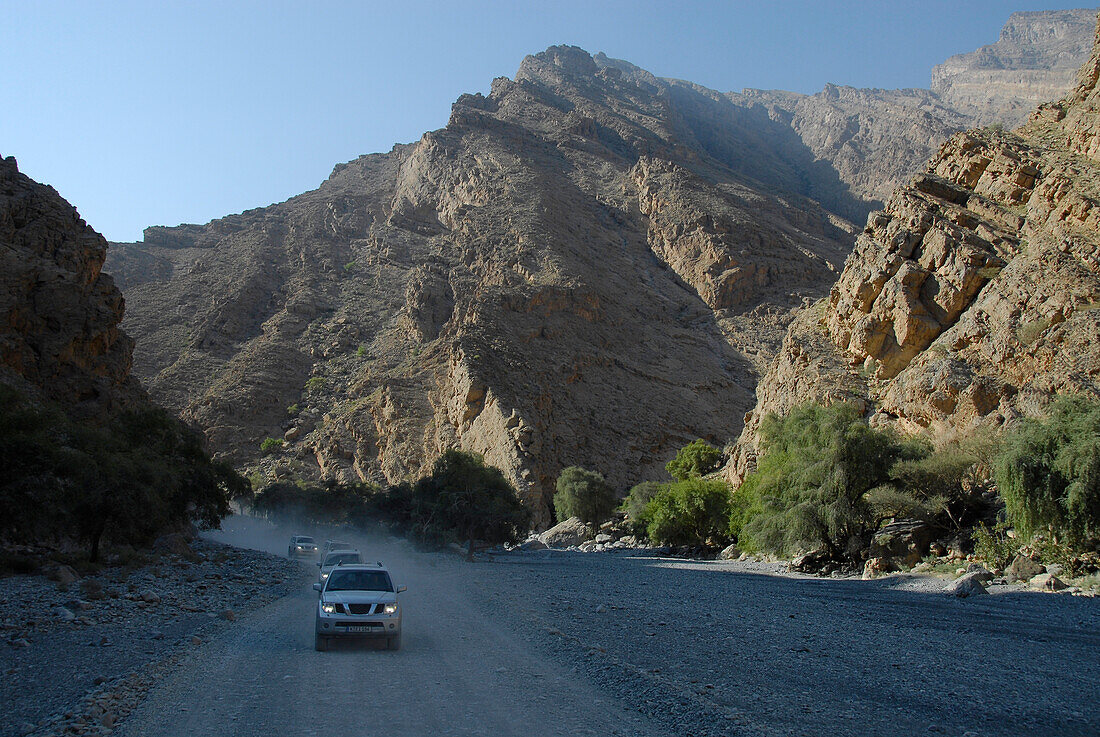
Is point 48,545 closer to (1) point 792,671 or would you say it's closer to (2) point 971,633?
(1) point 792,671

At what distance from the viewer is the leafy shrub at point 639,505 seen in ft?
166

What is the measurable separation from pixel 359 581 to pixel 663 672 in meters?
5.13

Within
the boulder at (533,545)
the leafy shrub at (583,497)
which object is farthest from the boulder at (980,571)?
the leafy shrub at (583,497)

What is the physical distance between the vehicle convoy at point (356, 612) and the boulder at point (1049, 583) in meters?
Result: 15.5

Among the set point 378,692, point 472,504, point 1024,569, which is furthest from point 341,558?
point 472,504

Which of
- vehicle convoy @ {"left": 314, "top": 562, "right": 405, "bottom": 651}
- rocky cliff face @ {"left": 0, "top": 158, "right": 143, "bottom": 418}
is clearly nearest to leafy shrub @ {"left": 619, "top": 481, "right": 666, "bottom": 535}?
rocky cliff face @ {"left": 0, "top": 158, "right": 143, "bottom": 418}

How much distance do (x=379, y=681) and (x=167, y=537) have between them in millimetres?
25024

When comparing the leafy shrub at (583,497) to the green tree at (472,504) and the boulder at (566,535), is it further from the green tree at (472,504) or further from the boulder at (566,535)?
the green tree at (472,504)

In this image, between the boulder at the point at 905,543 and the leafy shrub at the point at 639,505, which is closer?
the boulder at the point at 905,543

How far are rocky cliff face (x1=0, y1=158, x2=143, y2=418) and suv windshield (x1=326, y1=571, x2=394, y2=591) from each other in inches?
1040

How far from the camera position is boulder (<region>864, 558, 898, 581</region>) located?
24.2 m

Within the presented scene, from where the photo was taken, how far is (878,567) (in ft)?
80.0

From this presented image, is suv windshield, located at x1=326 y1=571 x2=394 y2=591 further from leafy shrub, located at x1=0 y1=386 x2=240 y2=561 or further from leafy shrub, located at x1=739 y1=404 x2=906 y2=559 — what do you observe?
leafy shrub, located at x1=739 y1=404 x2=906 y2=559

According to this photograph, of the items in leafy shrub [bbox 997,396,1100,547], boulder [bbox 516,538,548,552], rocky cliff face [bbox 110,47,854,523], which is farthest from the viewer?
rocky cliff face [bbox 110,47,854,523]
